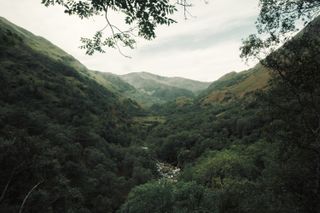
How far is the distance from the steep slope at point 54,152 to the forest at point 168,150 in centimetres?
20

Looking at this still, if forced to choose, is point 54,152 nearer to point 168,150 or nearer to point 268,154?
point 268,154

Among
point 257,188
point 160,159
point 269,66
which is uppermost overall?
point 269,66

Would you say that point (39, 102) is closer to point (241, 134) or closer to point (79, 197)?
point (79, 197)

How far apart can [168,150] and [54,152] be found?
58137 mm

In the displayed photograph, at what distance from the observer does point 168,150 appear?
339 ft

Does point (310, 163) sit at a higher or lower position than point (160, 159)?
higher

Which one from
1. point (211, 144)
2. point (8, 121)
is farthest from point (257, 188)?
point (211, 144)

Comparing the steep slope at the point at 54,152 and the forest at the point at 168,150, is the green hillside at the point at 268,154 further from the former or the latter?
the steep slope at the point at 54,152

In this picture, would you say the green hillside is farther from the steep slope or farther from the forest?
the steep slope

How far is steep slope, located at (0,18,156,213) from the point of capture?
3003cm

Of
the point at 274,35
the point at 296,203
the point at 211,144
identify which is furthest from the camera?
the point at 211,144

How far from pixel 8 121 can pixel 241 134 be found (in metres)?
70.3

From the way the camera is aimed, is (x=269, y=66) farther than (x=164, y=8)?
Yes

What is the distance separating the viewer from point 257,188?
3331 cm
